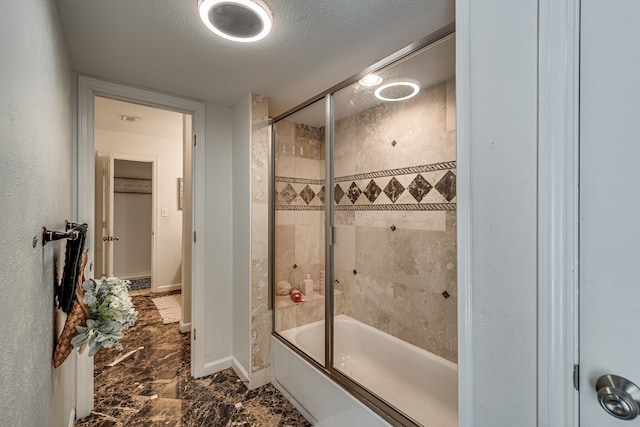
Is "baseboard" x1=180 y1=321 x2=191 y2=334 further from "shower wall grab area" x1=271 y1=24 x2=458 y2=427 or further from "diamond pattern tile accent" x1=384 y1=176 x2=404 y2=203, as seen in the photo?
"diamond pattern tile accent" x1=384 y1=176 x2=404 y2=203

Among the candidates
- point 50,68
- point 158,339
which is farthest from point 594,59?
point 158,339

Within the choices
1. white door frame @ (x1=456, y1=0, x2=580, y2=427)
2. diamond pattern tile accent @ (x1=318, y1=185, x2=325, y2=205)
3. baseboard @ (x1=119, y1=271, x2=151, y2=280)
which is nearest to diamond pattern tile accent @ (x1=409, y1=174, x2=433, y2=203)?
diamond pattern tile accent @ (x1=318, y1=185, x2=325, y2=205)

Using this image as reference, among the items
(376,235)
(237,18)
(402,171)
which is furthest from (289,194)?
(237,18)

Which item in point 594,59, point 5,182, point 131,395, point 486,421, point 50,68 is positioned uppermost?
point 50,68

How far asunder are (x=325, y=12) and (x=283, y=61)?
1.62 feet

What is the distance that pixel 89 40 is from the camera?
149cm

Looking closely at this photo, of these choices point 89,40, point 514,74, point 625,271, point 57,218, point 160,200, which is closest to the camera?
point 625,271

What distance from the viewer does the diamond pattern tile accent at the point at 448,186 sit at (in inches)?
69.8

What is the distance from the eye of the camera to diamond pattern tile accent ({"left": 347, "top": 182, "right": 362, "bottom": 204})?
2.12 metres

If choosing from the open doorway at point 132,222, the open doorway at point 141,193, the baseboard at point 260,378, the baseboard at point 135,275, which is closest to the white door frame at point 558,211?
the baseboard at point 260,378

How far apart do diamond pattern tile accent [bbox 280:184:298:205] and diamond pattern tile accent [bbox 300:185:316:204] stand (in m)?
0.07

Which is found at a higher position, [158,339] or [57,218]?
[57,218]

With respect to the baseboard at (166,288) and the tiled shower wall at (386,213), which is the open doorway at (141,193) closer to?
the baseboard at (166,288)

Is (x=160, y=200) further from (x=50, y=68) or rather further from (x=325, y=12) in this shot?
(x=325, y=12)
